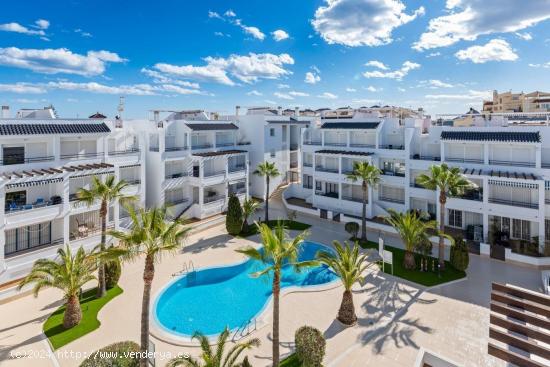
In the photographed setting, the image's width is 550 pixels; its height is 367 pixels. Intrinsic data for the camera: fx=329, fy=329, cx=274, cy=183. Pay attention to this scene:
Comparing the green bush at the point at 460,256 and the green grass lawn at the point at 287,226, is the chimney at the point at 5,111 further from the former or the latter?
the green bush at the point at 460,256

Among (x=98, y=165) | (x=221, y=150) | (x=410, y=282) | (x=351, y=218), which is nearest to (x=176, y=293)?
(x=98, y=165)

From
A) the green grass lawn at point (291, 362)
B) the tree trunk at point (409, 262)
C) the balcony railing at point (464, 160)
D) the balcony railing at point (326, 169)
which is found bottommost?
the green grass lawn at point (291, 362)

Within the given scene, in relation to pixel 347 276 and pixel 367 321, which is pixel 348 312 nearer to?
pixel 367 321

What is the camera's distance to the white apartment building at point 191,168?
41312 millimetres

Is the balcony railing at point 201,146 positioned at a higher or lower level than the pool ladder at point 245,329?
higher

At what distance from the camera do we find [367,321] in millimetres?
21062

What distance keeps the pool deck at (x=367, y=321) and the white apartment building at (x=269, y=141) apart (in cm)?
2750

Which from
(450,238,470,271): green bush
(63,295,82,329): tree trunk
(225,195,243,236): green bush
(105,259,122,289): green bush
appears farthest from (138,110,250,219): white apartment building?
(450,238,470,271): green bush

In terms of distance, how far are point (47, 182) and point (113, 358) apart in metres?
18.9

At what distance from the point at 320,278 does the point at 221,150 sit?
2774cm

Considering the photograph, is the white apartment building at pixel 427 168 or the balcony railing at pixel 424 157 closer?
the white apartment building at pixel 427 168

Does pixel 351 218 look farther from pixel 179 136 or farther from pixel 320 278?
pixel 179 136

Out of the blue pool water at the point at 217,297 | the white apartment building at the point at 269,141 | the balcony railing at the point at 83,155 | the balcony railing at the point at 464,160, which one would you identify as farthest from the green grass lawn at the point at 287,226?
the balcony railing at the point at 464,160

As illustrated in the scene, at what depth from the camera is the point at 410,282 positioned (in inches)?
1033
